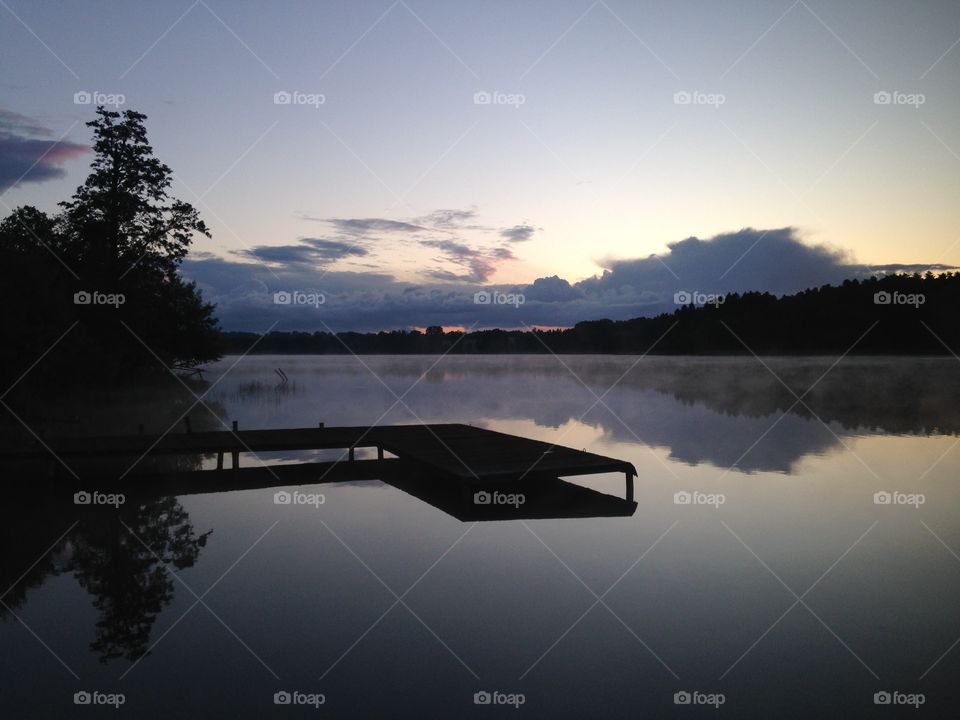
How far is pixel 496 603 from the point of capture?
8172 mm

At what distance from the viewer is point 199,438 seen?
715 inches

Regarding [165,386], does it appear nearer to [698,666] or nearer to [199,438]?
[199,438]

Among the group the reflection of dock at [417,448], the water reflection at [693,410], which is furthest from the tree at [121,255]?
the reflection of dock at [417,448]

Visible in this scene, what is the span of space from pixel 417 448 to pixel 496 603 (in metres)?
8.49

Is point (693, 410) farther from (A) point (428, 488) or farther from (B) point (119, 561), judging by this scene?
(B) point (119, 561)

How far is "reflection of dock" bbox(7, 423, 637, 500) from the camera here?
530 inches

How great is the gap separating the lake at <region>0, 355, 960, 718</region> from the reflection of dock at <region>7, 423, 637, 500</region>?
0.95m

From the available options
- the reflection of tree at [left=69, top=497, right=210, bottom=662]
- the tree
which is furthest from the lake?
the tree

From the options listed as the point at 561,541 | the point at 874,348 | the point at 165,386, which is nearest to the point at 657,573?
the point at 561,541

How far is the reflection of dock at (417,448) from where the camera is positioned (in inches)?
530

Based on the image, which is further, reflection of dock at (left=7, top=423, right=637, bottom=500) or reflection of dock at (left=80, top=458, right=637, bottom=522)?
reflection of dock at (left=7, top=423, right=637, bottom=500)

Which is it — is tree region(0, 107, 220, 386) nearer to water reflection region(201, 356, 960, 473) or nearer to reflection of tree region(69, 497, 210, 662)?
water reflection region(201, 356, 960, 473)

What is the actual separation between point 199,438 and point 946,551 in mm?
15995

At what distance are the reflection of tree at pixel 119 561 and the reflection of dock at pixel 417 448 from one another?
331 centimetres
